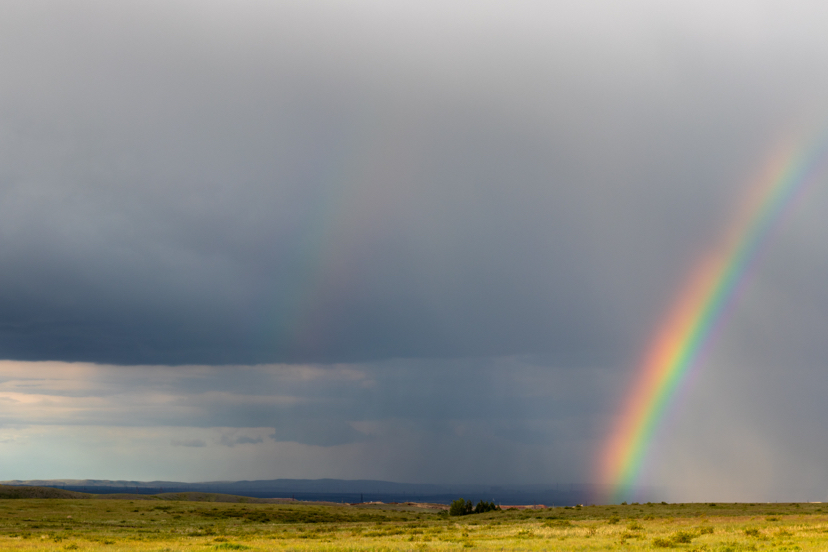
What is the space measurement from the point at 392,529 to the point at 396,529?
0.40 meters

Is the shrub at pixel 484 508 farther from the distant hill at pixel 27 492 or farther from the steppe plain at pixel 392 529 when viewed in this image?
the distant hill at pixel 27 492

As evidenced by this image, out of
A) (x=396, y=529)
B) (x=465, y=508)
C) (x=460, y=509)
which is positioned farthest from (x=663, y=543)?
(x=465, y=508)

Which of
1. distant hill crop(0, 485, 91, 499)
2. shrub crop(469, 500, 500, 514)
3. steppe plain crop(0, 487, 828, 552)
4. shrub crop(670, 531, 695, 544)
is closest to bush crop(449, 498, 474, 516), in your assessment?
shrub crop(469, 500, 500, 514)

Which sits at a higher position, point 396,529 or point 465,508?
point 465,508

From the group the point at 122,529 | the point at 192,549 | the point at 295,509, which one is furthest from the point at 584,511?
the point at 192,549

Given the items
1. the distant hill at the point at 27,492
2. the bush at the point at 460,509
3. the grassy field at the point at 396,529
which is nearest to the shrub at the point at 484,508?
the bush at the point at 460,509

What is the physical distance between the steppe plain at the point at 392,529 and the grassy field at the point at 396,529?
0.09 metres

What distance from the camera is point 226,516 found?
9356cm

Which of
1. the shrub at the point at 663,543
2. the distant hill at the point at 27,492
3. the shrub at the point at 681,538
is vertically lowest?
the distant hill at the point at 27,492

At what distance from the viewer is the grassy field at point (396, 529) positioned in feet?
132

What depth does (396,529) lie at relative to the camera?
203ft

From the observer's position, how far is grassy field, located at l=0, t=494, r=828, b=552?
132ft

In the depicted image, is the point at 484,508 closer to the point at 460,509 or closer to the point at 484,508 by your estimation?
the point at 484,508

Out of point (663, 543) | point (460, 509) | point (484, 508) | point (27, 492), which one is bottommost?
point (27, 492)
